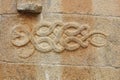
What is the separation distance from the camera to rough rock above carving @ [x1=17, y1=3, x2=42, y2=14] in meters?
→ 2.65

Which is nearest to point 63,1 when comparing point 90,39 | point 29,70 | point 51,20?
point 51,20

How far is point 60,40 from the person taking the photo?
8.84ft

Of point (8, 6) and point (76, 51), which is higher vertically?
point (8, 6)

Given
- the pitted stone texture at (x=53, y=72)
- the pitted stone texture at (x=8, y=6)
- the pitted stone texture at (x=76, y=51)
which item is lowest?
the pitted stone texture at (x=53, y=72)

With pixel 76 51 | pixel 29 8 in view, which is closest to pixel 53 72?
pixel 76 51

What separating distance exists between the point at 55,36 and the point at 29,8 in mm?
291

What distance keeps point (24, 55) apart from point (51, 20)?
1.12 ft

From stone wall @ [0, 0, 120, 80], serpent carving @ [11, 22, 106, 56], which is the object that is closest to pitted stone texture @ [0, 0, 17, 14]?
stone wall @ [0, 0, 120, 80]

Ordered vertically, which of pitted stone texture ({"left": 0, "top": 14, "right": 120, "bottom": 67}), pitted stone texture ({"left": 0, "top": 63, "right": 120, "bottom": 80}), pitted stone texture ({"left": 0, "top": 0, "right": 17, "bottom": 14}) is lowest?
pitted stone texture ({"left": 0, "top": 63, "right": 120, "bottom": 80})

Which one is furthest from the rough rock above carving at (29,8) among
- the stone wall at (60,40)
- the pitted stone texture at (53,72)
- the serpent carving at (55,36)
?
the pitted stone texture at (53,72)

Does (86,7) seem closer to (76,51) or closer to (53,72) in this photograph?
(76,51)

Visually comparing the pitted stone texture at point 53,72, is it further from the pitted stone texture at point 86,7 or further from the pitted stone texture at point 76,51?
the pitted stone texture at point 86,7

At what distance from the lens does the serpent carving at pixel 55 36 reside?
8.82 feet

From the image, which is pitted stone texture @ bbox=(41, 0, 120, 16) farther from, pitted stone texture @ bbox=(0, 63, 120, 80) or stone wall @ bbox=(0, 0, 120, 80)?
pitted stone texture @ bbox=(0, 63, 120, 80)
